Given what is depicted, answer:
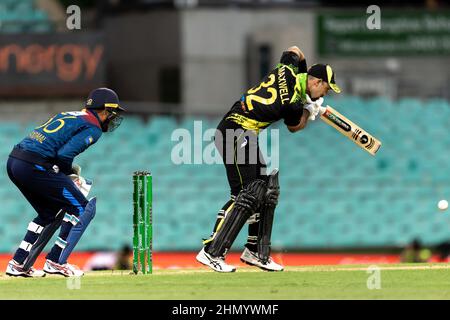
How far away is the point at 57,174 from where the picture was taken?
38.8ft

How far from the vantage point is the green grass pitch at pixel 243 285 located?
10430 mm

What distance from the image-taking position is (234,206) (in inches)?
468

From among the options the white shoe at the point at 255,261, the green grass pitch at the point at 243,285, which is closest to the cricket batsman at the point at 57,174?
the green grass pitch at the point at 243,285

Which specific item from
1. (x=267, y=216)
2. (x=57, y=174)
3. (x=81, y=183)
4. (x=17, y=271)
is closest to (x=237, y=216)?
(x=267, y=216)

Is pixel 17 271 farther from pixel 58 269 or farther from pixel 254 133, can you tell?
pixel 254 133

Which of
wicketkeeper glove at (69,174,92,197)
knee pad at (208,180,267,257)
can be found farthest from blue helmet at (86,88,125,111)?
knee pad at (208,180,267,257)

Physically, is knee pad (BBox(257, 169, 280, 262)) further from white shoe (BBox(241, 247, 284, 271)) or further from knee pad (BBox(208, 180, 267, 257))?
knee pad (BBox(208, 180, 267, 257))

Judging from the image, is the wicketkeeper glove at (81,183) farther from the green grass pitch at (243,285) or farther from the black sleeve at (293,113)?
the black sleeve at (293,113)

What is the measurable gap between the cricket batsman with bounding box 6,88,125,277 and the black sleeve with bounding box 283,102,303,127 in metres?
1.55

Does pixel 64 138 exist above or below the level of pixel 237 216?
above

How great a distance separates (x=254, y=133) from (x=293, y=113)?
42cm

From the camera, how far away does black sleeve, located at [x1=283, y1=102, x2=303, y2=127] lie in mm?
11820

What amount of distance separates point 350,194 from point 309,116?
12.8 meters

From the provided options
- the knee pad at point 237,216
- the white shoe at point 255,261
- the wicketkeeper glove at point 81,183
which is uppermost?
the wicketkeeper glove at point 81,183
